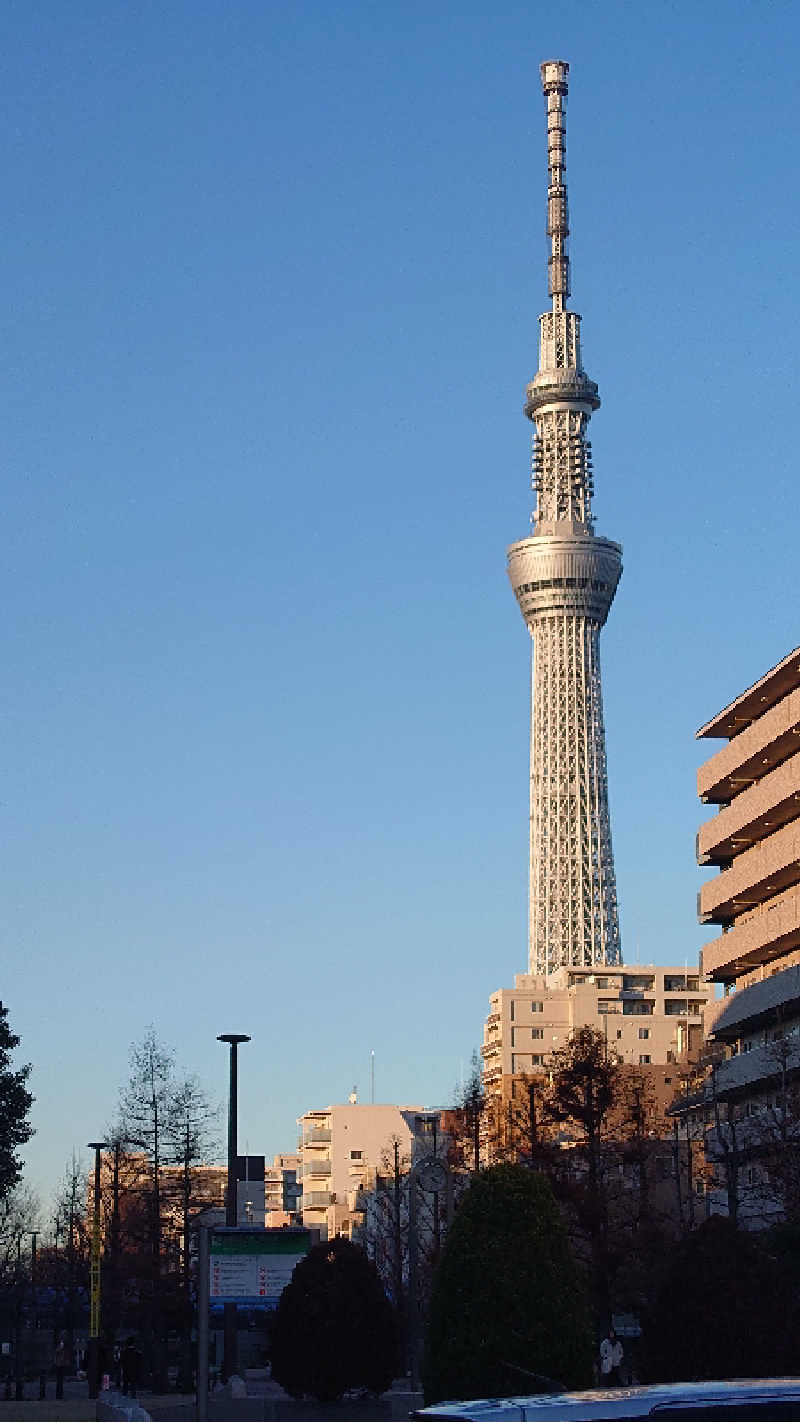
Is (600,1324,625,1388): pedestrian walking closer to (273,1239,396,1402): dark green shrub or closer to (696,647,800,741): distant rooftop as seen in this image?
(273,1239,396,1402): dark green shrub

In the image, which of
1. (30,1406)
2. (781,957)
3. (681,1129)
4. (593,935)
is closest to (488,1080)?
(593,935)

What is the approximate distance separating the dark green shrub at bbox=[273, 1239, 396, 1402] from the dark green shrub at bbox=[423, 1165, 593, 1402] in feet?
41.4

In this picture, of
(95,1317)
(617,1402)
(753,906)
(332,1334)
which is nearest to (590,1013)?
(753,906)

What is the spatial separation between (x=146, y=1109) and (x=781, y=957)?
28551mm

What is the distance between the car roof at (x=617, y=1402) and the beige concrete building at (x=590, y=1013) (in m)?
152

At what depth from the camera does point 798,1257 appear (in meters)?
35.1

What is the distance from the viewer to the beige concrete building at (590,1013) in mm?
163625

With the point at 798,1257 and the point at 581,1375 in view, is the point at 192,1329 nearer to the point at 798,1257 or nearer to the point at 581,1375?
the point at 798,1257

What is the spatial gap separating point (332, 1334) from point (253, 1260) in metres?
4.87

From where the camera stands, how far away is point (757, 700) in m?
89.3

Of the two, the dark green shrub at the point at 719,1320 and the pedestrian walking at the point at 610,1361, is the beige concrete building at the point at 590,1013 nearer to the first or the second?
the pedestrian walking at the point at 610,1361

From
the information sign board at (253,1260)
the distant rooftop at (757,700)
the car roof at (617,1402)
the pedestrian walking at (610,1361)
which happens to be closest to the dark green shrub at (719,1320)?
the information sign board at (253,1260)

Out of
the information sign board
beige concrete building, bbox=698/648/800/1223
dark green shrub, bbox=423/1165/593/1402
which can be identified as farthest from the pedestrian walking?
beige concrete building, bbox=698/648/800/1223

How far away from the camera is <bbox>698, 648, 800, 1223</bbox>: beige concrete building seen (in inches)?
3211
